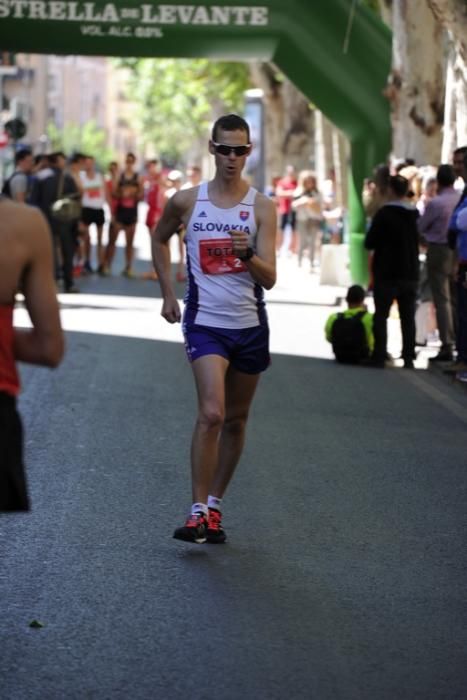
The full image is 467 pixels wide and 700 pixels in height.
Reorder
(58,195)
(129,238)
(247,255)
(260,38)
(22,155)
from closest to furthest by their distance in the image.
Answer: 1. (247,255)
2. (22,155)
3. (58,195)
4. (260,38)
5. (129,238)

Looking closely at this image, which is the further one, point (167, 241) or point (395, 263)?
point (395, 263)

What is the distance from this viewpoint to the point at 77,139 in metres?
136

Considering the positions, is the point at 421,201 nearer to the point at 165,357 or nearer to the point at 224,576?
the point at 165,357

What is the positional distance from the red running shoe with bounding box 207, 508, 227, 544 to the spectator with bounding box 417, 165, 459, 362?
28.2ft

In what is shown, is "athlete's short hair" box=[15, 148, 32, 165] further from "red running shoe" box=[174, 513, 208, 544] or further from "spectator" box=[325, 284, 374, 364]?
"red running shoe" box=[174, 513, 208, 544]

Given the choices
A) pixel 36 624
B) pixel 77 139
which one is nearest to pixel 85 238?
pixel 36 624

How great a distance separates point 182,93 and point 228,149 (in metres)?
78.1

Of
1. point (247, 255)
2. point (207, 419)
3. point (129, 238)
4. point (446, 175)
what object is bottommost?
point (129, 238)

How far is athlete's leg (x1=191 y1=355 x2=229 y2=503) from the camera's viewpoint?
24.3ft

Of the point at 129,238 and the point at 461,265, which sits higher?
the point at 461,265

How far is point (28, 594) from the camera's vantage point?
653cm

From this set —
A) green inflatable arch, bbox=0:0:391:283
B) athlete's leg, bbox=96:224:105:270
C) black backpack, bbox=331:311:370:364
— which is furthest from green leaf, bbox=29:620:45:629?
athlete's leg, bbox=96:224:105:270

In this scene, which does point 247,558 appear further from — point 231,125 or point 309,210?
point 309,210

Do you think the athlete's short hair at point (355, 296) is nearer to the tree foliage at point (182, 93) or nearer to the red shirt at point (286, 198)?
the red shirt at point (286, 198)
